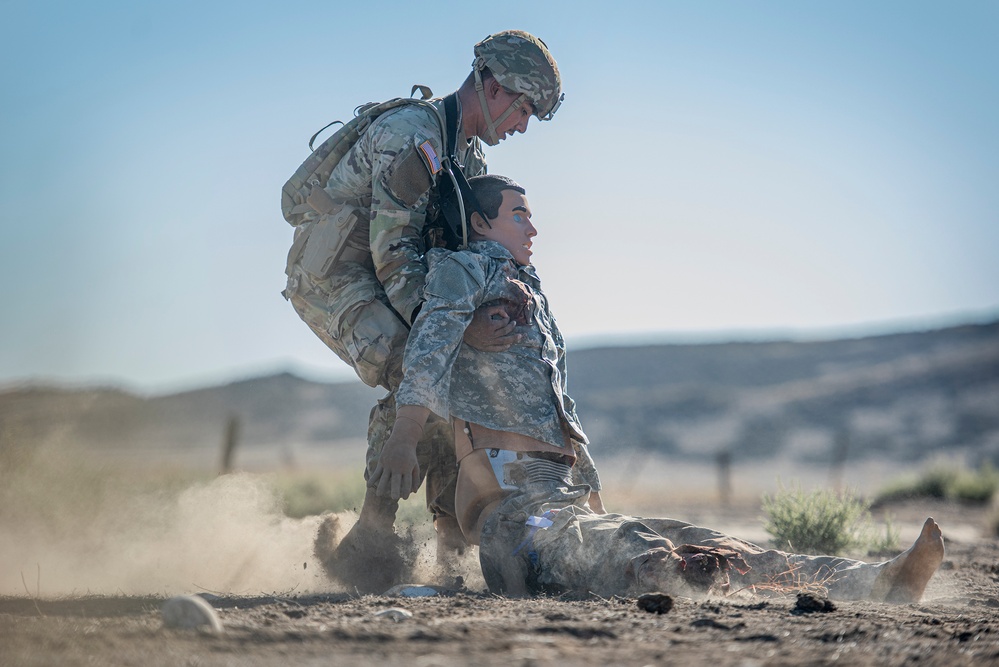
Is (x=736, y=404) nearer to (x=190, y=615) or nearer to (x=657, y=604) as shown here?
(x=657, y=604)

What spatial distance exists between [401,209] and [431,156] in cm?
31

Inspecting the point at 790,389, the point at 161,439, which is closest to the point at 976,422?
the point at 790,389

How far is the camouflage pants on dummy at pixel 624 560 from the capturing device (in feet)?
13.1

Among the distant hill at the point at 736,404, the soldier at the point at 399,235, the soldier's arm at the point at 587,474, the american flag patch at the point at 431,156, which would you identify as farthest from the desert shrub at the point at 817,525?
the distant hill at the point at 736,404

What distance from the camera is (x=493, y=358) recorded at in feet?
15.6

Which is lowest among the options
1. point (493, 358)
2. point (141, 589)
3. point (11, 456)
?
point (141, 589)

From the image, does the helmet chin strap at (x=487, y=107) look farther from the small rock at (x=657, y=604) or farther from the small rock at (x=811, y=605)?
the small rock at (x=811, y=605)

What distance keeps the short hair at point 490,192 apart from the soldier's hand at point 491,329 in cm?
59

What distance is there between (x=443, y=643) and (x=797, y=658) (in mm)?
1020

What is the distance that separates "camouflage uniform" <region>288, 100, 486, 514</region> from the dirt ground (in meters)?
1.28

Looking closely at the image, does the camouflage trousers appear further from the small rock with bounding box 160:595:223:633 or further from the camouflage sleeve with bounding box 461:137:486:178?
the small rock with bounding box 160:595:223:633

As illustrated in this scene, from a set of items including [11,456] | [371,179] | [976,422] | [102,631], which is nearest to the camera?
[102,631]

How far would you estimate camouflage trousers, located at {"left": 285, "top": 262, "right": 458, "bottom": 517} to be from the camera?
4.97 meters

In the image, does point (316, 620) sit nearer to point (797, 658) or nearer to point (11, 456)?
point (797, 658)
